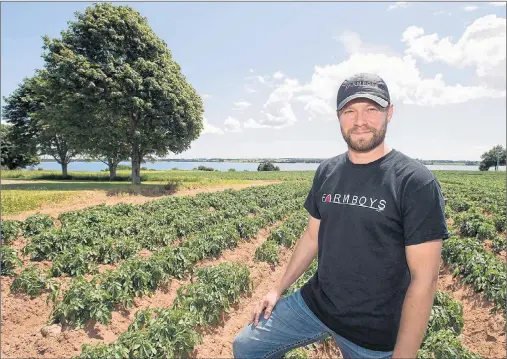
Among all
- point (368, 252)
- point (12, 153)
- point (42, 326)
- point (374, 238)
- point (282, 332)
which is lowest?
point (42, 326)

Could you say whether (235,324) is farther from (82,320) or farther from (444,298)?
(444,298)

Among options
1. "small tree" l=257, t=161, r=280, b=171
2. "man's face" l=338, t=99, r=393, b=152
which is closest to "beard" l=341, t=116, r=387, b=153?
"man's face" l=338, t=99, r=393, b=152

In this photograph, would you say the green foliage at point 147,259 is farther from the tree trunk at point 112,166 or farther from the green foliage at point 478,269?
the tree trunk at point 112,166

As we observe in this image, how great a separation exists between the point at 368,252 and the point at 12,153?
64.1m

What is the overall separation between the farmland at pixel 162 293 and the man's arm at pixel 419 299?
3.25 m

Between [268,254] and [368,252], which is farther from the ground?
[368,252]

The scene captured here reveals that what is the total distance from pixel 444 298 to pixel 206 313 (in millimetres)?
4843

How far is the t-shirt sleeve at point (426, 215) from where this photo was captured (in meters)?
2.27

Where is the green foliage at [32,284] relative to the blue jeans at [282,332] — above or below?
below

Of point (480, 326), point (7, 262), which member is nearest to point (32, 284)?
point (7, 262)

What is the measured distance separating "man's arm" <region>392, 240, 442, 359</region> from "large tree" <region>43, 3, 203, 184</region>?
88.1 feet

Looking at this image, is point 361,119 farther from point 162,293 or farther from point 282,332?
point 162,293

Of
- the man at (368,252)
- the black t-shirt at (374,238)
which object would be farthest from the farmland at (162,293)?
the black t-shirt at (374,238)

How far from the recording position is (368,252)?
2.60 m
